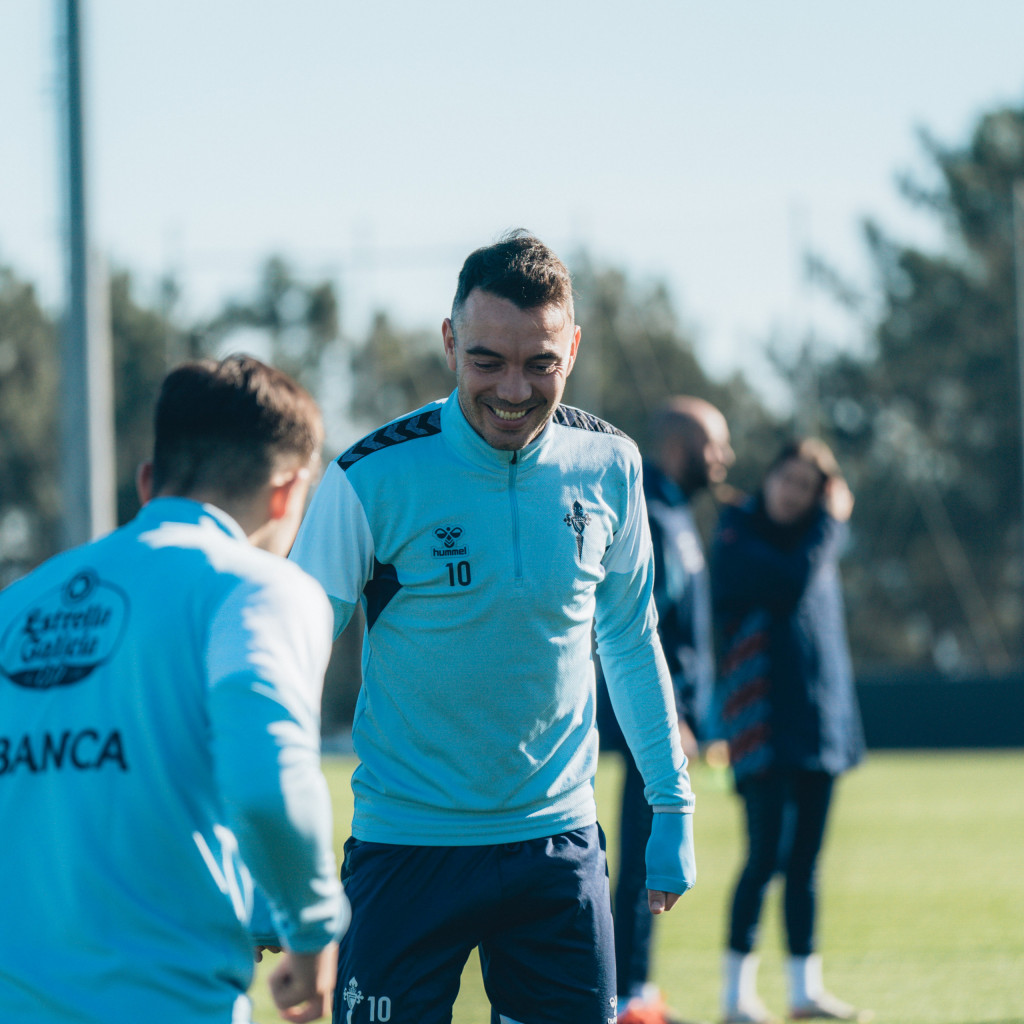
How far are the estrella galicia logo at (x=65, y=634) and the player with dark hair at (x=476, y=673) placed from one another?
0.94 meters

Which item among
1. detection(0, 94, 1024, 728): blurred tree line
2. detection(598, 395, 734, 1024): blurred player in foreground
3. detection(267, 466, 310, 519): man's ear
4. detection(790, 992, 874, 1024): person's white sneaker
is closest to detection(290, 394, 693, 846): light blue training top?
detection(267, 466, 310, 519): man's ear

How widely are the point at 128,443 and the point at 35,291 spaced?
8323 mm

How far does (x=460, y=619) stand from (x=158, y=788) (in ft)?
3.69

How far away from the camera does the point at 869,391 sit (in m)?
34.3

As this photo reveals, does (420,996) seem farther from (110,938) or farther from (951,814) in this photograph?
(951,814)

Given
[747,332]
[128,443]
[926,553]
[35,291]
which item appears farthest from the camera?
[35,291]

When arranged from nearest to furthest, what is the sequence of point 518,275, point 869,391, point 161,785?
point 161,785 < point 518,275 < point 869,391

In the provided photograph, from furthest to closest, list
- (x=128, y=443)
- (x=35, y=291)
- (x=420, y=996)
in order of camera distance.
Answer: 1. (x=35, y=291)
2. (x=128, y=443)
3. (x=420, y=996)

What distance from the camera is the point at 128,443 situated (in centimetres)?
3850

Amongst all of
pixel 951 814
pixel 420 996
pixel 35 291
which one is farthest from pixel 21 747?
pixel 35 291

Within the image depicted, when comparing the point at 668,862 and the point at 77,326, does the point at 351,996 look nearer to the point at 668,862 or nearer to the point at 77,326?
the point at 668,862

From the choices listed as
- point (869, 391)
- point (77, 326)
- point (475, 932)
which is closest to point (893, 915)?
point (475, 932)

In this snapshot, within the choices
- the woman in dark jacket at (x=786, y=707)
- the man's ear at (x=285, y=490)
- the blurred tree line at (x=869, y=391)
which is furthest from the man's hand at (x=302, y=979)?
the blurred tree line at (x=869, y=391)

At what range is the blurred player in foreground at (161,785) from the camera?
7.04 feet
